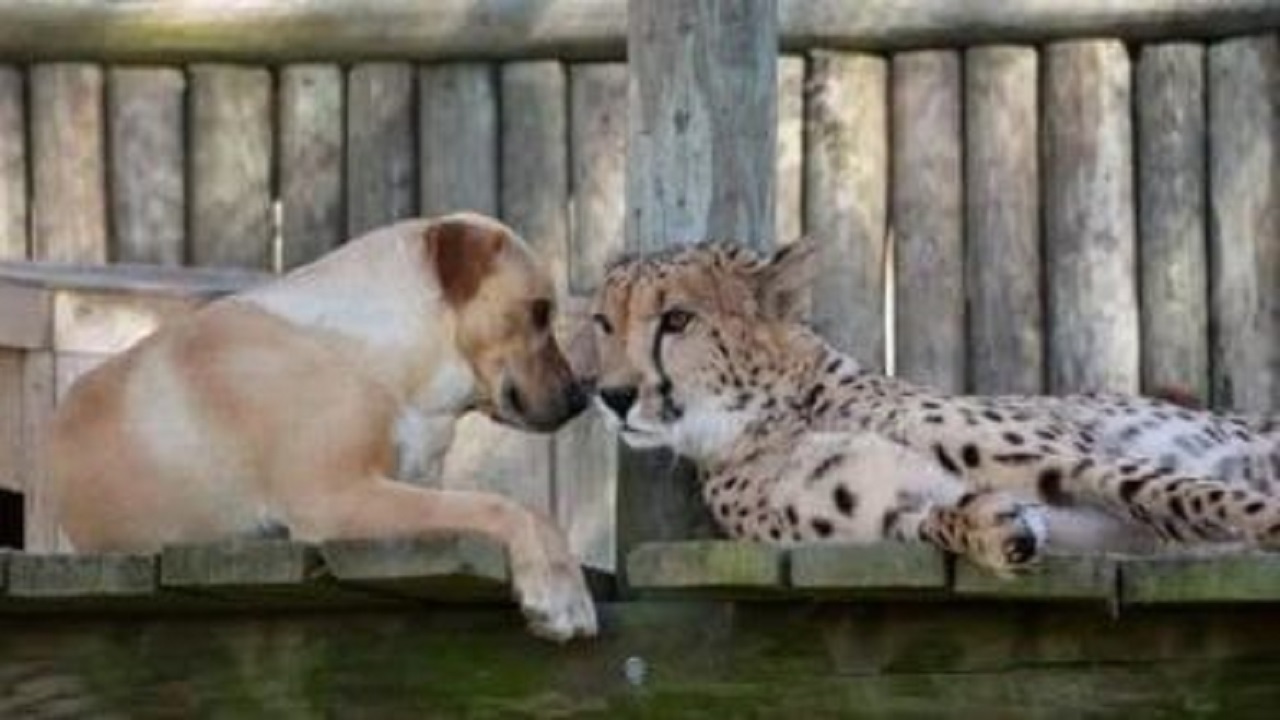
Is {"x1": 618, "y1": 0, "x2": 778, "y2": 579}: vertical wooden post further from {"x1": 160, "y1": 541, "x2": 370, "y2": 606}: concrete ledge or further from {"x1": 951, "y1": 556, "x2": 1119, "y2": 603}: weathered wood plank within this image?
{"x1": 951, "y1": 556, "x2": 1119, "y2": 603}: weathered wood plank

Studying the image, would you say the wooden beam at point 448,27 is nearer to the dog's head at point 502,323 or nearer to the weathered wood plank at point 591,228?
the weathered wood plank at point 591,228

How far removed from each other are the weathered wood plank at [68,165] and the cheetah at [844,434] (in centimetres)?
299

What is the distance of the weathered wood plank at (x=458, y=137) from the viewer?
10.9 meters

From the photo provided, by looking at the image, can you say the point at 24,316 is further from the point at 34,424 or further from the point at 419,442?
the point at 419,442

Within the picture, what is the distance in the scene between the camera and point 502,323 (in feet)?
26.2

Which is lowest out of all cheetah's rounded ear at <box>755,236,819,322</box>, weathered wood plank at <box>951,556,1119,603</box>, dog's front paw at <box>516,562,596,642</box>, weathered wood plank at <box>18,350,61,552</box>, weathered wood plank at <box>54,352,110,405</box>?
dog's front paw at <box>516,562,596,642</box>

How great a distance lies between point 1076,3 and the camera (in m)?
10.6

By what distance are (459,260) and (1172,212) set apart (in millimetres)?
3006

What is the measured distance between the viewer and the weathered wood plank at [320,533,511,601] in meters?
6.79

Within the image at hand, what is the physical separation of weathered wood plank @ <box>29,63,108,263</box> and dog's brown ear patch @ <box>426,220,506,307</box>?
2.96m

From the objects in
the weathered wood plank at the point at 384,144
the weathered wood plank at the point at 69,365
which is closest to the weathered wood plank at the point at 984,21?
the weathered wood plank at the point at 384,144

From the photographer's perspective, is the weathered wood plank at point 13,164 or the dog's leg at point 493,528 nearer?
the dog's leg at point 493,528

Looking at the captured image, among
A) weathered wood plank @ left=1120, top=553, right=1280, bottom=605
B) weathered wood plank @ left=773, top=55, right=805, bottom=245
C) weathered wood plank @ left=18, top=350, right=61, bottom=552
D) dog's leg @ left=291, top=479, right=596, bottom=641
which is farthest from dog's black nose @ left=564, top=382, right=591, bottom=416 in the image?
weathered wood plank @ left=773, top=55, right=805, bottom=245

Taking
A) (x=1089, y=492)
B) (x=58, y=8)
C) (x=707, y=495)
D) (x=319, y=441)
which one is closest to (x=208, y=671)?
(x=319, y=441)
